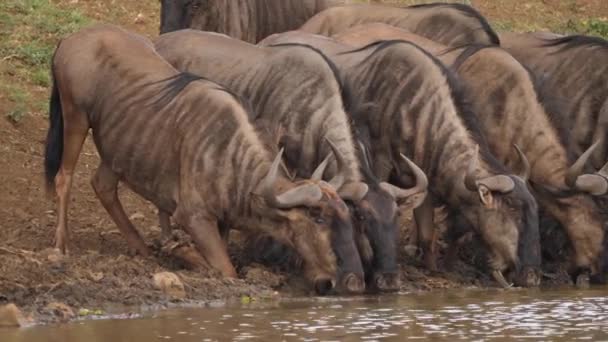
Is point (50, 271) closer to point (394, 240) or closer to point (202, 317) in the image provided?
point (202, 317)

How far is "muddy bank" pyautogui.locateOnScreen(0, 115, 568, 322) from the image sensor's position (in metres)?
10.5

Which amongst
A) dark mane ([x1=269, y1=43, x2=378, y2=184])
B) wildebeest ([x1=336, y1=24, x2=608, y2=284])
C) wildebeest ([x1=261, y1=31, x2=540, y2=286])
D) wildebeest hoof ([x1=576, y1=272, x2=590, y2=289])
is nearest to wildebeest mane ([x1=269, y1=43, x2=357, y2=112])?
dark mane ([x1=269, y1=43, x2=378, y2=184])

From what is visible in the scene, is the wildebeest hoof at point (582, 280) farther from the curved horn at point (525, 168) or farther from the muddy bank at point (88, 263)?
the curved horn at point (525, 168)

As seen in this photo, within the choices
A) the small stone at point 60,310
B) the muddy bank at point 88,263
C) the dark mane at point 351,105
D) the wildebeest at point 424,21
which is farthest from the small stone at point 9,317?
the wildebeest at point 424,21

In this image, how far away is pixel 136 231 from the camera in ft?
41.2

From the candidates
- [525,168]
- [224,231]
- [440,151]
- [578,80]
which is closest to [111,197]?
[224,231]

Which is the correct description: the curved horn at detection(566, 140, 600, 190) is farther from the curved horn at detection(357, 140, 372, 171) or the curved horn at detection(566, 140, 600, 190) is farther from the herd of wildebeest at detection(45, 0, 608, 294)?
the curved horn at detection(357, 140, 372, 171)

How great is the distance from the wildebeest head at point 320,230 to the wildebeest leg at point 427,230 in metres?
1.58

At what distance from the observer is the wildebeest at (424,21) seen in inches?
586

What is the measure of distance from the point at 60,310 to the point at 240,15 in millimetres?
5874

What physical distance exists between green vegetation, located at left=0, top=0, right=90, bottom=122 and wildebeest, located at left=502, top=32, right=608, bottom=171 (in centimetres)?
388

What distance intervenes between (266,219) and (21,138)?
382 cm

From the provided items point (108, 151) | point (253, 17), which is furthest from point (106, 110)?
point (253, 17)

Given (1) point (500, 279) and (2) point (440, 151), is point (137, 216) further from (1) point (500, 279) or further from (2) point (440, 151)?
(1) point (500, 279)
